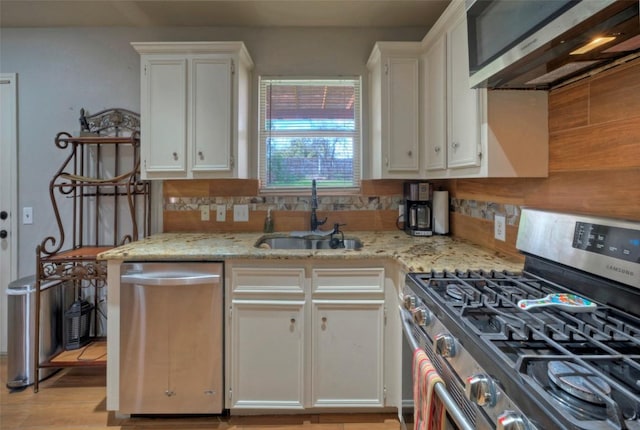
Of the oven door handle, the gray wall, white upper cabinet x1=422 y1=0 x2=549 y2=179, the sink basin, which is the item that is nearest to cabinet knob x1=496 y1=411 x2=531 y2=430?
the oven door handle

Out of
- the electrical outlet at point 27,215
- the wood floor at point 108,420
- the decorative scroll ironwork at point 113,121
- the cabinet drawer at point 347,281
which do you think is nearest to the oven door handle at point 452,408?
the cabinet drawer at point 347,281

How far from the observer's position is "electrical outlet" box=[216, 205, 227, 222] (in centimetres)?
257

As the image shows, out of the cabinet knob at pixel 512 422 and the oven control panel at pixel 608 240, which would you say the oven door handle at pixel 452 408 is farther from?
the oven control panel at pixel 608 240

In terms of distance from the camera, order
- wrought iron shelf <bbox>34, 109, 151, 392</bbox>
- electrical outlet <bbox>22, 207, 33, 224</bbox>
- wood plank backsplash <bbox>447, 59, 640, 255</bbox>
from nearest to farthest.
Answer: wood plank backsplash <bbox>447, 59, 640, 255</bbox>, wrought iron shelf <bbox>34, 109, 151, 392</bbox>, electrical outlet <bbox>22, 207, 33, 224</bbox>

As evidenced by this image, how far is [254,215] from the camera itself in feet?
8.47

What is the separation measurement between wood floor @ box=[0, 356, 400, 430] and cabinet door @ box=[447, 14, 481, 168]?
4.93 feet

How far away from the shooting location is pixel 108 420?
6.25 ft

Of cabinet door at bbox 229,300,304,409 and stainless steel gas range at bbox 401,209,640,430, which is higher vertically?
stainless steel gas range at bbox 401,209,640,430

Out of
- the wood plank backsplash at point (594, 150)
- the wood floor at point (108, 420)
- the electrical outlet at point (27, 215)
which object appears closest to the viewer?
the wood plank backsplash at point (594, 150)

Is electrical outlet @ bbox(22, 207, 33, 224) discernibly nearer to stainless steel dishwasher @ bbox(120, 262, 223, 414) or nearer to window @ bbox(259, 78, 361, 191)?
stainless steel dishwasher @ bbox(120, 262, 223, 414)

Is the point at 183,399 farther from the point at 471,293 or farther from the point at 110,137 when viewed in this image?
the point at 110,137

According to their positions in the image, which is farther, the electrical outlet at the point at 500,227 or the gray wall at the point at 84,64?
the gray wall at the point at 84,64

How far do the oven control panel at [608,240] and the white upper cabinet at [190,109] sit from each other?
6.09 feet

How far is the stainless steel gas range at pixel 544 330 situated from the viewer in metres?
0.59
